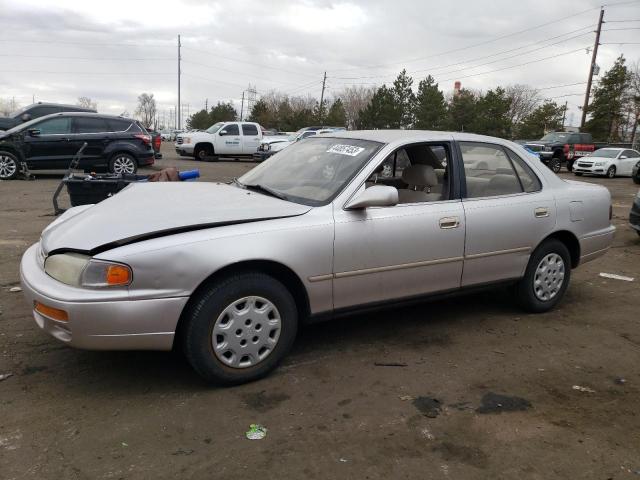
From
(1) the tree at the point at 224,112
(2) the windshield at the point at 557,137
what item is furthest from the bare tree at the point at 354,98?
(2) the windshield at the point at 557,137

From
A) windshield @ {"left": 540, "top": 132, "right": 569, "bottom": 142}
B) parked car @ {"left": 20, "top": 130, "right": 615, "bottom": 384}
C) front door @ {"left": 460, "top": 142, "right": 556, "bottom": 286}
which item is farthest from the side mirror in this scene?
windshield @ {"left": 540, "top": 132, "right": 569, "bottom": 142}

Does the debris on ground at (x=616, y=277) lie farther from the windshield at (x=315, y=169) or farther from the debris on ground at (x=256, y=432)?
the debris on ground at (x=256, y=432)

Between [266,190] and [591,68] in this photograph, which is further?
[591,68]

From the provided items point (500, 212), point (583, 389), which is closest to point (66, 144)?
point (500, 212)

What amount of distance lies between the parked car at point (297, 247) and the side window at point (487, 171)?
0.01m

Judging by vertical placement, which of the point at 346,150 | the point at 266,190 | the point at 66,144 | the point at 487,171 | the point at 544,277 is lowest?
the point at 544,277

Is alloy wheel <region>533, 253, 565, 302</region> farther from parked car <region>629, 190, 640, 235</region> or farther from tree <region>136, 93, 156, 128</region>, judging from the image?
tree <region>136, 93, 156, 128</region>

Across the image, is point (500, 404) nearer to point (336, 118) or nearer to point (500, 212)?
point (500, 212)

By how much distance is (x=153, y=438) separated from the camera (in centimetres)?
272

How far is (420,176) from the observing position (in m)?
4.49

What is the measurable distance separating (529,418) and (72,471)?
2428 millimetres

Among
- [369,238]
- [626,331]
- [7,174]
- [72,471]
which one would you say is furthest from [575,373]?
[7,174]

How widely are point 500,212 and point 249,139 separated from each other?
2028 cm

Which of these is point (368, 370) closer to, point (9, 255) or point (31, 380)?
point (31, 380)
